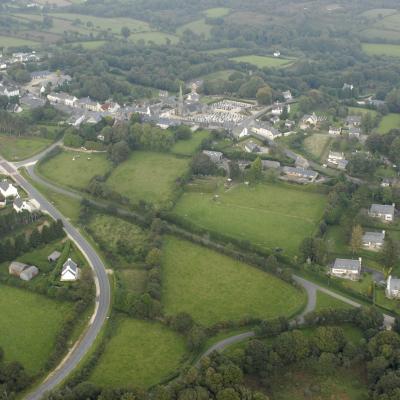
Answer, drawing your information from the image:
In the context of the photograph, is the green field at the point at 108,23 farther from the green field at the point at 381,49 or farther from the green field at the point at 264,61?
the green field at the point at 381,49

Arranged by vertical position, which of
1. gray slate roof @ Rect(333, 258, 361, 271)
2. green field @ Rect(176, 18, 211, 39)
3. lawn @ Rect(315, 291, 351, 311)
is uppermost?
green field @ Rect(176, 18, 211, 39)

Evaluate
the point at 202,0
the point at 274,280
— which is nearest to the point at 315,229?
the point at 274,280

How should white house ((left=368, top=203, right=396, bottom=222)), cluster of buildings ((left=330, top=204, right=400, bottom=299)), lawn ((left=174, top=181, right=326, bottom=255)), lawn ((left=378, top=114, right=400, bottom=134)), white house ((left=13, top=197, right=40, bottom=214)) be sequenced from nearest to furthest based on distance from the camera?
cluster of buildings ((left=330, top=204, right=400, bottom=299))
lawn ((left=174, top=181, right=326, bottom=255))
white house ((left=368, top=203, right=396, bottom=222))
white house ((left=13, top=197, right=40, bottom=214))
lawn ((left=378, top=114, right=400, bottom=134))

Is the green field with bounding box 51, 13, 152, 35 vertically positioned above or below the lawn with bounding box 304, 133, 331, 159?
above

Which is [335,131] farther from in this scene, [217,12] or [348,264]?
[217,12]

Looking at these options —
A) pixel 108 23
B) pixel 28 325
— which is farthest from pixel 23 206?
pixel 108 23

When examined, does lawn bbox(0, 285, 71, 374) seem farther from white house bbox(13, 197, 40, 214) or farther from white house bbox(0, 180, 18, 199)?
white house bbox(0, 180, 18, 199)

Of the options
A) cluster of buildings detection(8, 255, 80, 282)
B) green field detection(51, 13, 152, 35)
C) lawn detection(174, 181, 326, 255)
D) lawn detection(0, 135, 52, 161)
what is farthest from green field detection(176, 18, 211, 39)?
cluster of buildings detection(8, 255, 80, 282)

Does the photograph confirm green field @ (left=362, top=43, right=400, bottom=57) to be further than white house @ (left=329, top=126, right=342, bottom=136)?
Yes
